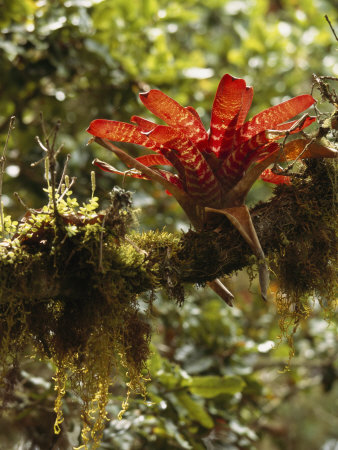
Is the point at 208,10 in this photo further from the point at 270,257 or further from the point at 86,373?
the point at 86,373

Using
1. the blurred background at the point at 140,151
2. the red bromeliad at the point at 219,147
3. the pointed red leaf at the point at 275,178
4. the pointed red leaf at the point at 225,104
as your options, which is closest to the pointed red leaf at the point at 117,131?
the red bromeliad at the point at 219,147

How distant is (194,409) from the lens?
1.66 meters

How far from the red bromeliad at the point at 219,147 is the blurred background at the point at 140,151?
713 millimetres

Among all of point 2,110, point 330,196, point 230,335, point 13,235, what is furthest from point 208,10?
point 13,235

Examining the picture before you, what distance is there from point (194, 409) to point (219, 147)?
933mm

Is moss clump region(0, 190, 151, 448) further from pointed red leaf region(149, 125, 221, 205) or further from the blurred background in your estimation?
the blurred background

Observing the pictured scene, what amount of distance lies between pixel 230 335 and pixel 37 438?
100 cm

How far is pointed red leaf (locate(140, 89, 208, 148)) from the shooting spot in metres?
1.04

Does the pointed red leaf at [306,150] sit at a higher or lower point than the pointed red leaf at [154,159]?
higher

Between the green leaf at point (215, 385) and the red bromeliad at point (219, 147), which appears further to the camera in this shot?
the green leaf at point (215, 385)

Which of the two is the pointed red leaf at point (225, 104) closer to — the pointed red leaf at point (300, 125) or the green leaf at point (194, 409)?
the pointed red leaf at point (300, 125)

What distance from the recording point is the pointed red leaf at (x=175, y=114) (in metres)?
1.04

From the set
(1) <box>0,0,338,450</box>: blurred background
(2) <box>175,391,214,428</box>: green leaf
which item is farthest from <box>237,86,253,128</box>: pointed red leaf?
(2) <box>175,391,214,428</box>: green leaf

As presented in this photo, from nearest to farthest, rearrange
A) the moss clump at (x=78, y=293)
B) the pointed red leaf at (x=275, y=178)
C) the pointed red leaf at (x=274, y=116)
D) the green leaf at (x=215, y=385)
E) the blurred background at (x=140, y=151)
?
1. the moss clump at (x=78, y=293)
2. the pointed red leaf at (x=274, y=116)
3. the pointed red leaf at (x=275, y=178)
4. the green leaf at (x=215, y=385)
5. the blurred background at (x=140, y=151)
